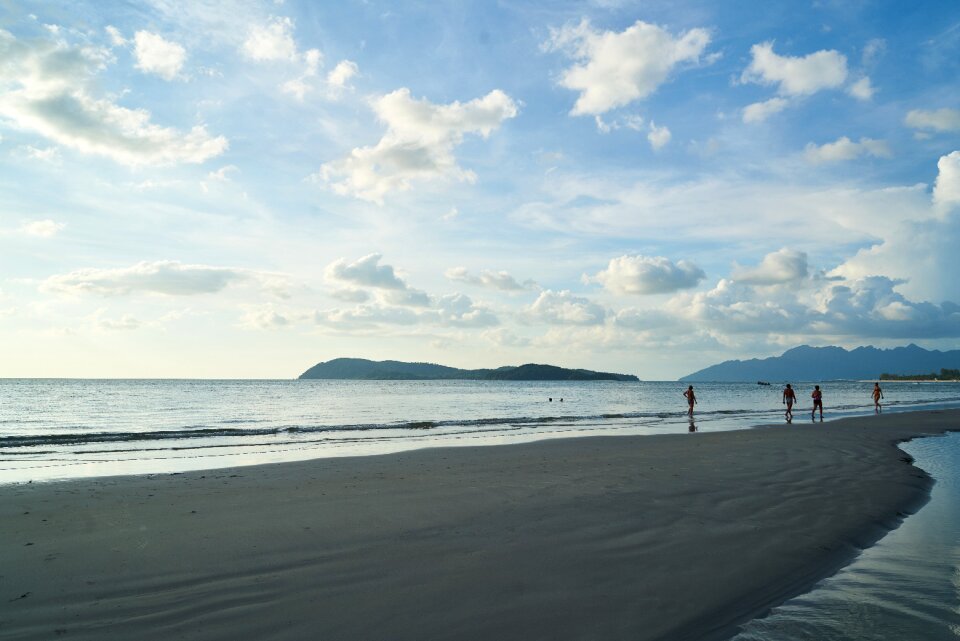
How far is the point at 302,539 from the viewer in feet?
26.7

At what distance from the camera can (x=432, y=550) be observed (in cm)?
760

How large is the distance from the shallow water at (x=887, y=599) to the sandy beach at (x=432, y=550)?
287mm

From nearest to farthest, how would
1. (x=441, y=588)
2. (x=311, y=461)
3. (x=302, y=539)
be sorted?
(x=441, y=588), (x=302, y=539), (x=311, y=461)

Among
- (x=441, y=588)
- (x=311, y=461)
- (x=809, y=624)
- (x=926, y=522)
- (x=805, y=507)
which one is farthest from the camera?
(x=311, y=461)

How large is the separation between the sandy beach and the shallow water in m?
0.29

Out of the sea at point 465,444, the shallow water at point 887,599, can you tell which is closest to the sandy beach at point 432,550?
the shallow water at point 887,599

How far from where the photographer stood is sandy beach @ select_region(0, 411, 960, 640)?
5512 millimetres

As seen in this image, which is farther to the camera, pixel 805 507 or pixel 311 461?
pixel 311 461

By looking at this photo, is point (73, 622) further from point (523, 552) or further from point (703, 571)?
point (703, 571)

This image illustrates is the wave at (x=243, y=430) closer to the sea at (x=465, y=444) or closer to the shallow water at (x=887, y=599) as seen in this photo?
the sea at (x=465, y=444)

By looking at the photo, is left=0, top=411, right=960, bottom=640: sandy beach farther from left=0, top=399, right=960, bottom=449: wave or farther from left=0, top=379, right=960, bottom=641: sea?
left=0, top=399, right=960, bottom=449: wave

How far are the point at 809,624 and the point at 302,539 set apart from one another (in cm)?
637

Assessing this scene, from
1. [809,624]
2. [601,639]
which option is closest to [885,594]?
[809,624]

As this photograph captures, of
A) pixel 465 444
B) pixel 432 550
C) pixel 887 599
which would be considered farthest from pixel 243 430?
pixel 887 599
